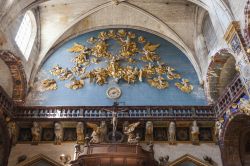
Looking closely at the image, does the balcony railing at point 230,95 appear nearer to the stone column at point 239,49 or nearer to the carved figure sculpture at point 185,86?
the stone column at point 239,49

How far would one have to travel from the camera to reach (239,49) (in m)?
9.64

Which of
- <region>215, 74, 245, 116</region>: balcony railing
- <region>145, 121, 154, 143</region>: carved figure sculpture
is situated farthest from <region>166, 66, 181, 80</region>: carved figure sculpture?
<region>145, 121, 154, 143</region>: carved figure sculpture

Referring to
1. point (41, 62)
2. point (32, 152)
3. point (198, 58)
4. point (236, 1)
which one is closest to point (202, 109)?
point (198, 58)

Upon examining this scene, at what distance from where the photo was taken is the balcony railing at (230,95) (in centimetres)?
1053

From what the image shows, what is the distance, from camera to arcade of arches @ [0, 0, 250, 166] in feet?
36.1

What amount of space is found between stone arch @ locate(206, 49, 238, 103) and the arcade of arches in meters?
0.05

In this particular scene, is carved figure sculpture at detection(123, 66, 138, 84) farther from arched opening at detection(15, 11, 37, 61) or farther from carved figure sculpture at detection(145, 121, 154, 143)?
arched opening at detection(15, 11, 37, 61)

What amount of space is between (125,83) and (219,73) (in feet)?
14.7

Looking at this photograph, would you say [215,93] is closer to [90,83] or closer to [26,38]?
[90,83]

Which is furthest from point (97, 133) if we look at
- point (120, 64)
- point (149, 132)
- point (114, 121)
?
point (120, 64)

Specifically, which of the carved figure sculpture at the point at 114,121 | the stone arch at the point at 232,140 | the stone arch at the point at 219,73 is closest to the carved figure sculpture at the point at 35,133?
the carved figure sculpture at the point at 114,121

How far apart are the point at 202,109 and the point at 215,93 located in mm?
1189

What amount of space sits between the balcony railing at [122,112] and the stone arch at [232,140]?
1099 millimetres

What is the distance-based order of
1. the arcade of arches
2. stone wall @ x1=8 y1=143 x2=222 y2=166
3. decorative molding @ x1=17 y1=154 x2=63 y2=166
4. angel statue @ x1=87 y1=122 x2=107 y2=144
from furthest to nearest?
stone wall @ x1=8 y1=143 x2=222 y2=166 < decorative molding @ x1=17 y1=154 x2=63 y2=166 < angel statue @ x1=87 y1=122 x2=107 y2=144 < the arcade of arches
